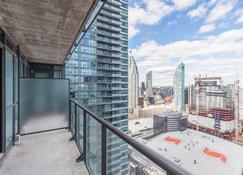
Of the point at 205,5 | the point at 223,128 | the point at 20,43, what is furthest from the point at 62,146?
the point at 223,128

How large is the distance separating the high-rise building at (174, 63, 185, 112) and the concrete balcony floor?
12.3 metres

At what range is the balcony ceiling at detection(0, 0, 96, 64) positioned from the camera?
192 cm

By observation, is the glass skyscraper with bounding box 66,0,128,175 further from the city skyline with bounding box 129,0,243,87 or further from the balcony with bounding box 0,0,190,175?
the city skyline with bounding box 129,0,243,87

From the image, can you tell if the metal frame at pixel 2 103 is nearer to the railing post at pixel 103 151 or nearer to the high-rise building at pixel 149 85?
the railing post at pixel 103 151

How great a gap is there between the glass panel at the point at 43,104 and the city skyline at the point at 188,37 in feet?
25.5

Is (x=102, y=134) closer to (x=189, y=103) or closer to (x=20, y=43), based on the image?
(x=20, y=43)

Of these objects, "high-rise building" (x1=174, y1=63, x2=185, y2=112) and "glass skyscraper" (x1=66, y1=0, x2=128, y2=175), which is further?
"high-rise building" (x1=174, y1=63, x2=185, y2=112)

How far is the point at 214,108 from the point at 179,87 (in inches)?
188

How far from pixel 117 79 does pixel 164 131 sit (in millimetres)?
12531

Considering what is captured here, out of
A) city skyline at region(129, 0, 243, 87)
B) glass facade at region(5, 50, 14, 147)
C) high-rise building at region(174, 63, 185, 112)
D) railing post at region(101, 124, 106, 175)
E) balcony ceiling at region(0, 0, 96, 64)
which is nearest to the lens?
railing post at region(101, 124, 106, 175)

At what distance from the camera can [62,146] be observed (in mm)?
3174

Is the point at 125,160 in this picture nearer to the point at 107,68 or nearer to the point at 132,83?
the point at 132,83

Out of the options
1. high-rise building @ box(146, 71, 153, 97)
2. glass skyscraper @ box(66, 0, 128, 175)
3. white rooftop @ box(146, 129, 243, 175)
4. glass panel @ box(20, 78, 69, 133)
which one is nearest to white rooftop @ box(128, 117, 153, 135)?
white rooftop @ box(146, 129, 243, 175)

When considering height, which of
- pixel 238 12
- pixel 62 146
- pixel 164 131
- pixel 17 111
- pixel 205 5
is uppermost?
pixel 205 5
